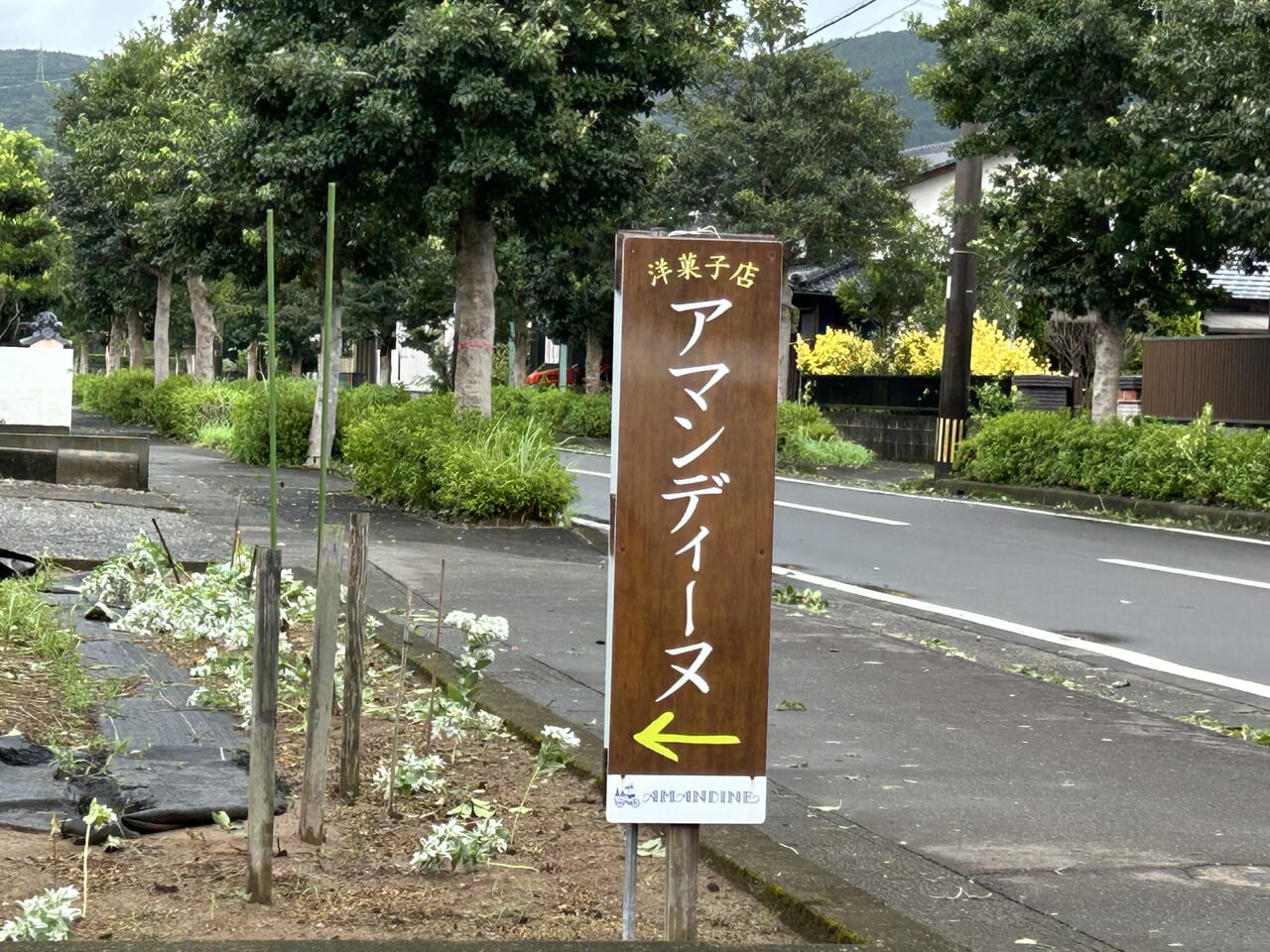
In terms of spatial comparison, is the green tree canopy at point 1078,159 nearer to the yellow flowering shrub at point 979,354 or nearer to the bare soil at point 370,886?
the yellow flowering shrub at point 979,354

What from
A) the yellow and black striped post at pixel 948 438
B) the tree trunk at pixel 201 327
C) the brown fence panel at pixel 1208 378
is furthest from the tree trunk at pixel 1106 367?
the tree trunk at pixel 201 327

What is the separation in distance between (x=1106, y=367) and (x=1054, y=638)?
42.7 feet

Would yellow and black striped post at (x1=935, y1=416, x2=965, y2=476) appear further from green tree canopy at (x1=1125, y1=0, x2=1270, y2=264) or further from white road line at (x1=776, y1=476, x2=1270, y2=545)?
green tree canopy at (x1=1125, y1=0, x2=1270, y2=264)

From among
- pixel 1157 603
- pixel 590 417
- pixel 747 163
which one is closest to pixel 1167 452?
pixel 1157 603

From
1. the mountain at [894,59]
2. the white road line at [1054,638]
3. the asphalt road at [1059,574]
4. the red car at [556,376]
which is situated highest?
the mountain at [894,59]

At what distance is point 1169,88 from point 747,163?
17.3 meters

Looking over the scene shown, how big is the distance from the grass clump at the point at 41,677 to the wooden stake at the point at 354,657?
1.03 metres

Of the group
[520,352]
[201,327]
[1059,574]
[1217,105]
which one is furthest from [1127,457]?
[520,352]

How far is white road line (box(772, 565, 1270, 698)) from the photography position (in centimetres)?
797

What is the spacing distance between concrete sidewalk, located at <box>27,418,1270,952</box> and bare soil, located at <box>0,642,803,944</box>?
11.6 inches

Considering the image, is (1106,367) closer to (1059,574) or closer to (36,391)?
(1059,574)

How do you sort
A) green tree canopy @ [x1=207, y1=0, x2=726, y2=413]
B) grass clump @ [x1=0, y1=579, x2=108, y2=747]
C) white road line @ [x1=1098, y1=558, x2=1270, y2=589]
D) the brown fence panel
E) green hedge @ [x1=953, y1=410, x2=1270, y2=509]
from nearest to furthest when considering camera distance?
grass clump @ [x1=0, y1=579, x2=108, y2=747] < white road line @ [x1=1098, y1=558, x2=1270, y2=589] < green tree canopy @ [x1=207, y1=0, x2=726, y2=413] < green hedge @ [x1=953, y1=410, x2=1270, y2=509] < the brown fence panel

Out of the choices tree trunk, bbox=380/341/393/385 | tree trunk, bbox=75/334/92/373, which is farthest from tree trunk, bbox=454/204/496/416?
tree trunk, bbox=75/334/92/373

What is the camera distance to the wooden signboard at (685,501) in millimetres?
3197
